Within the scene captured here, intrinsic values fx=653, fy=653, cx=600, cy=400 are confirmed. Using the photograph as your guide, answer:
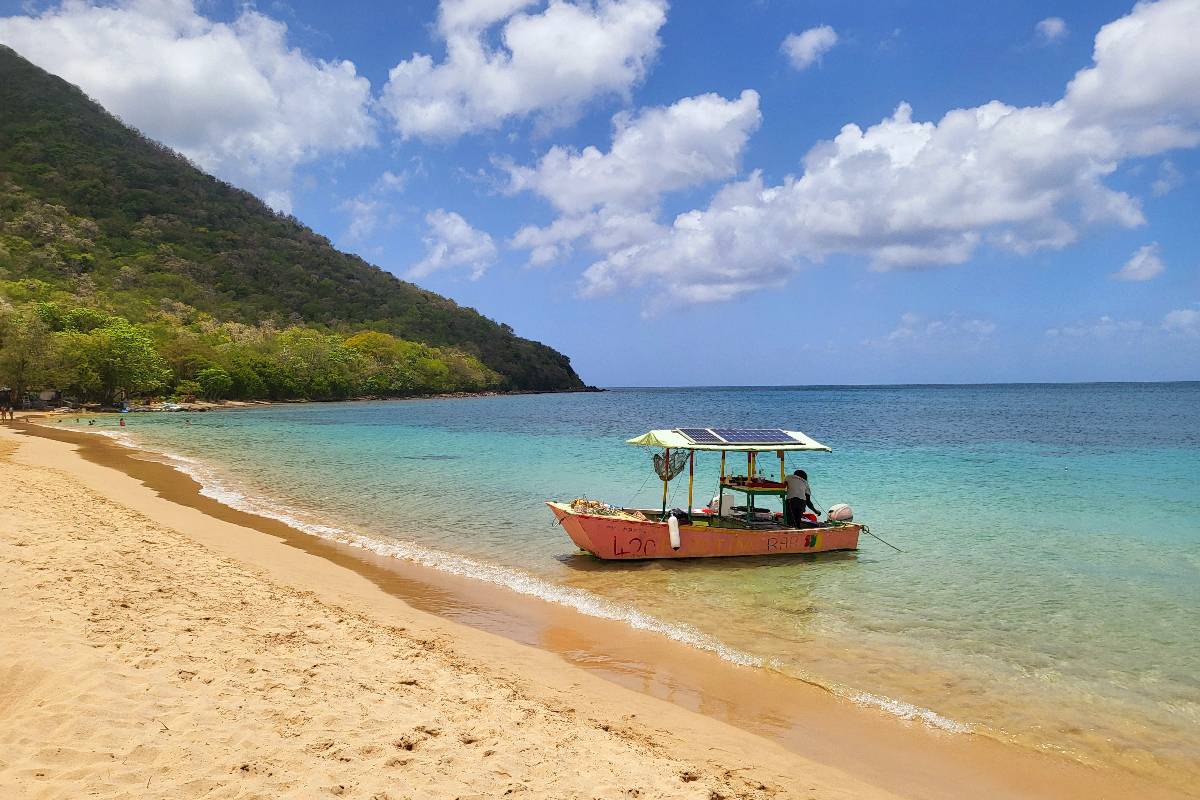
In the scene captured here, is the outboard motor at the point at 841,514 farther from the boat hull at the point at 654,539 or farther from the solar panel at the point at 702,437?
the solar panel at the point at 702,437

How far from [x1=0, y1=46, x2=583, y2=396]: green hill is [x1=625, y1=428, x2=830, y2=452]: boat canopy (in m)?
69.9

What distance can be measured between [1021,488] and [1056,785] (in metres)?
21.6

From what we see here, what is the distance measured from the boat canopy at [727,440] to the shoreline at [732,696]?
4.89 meters

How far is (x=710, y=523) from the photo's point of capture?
15.5 metres

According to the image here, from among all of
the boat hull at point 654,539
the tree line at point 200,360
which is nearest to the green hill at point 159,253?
the tree line at point 200,360

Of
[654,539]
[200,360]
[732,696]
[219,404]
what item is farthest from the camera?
[219,404]

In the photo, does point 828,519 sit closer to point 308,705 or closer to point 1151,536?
point 1151,536

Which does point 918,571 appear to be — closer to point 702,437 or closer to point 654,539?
point 702,437

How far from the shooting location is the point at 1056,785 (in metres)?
6.36

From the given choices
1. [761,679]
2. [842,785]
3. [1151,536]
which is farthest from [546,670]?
[1151,536]

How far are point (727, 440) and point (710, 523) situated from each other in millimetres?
2041

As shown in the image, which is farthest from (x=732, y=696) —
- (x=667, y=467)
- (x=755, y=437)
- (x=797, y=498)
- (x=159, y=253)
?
(x=159, y=253)

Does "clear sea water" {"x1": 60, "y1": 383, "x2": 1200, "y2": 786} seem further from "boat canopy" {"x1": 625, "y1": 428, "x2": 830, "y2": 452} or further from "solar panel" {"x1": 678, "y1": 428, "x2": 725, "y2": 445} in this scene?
"solar panel" {"x1": 678, "y1": 428, "x2": 725, "y2": 445}

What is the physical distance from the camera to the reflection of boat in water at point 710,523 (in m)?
14.3
